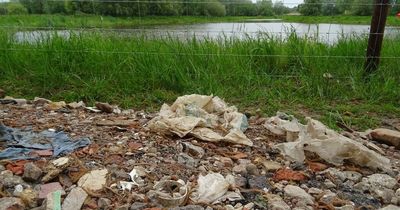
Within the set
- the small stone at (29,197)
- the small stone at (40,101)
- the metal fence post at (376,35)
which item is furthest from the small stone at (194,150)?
the metal fence post at (376,35)

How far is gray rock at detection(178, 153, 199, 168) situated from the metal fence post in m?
2.62

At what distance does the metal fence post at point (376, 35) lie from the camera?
3881 millimetres

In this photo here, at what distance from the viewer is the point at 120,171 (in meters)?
2.06

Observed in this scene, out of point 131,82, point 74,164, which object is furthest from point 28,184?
point 131,82

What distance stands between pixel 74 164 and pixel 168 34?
2779mm

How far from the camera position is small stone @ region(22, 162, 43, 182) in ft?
6.34

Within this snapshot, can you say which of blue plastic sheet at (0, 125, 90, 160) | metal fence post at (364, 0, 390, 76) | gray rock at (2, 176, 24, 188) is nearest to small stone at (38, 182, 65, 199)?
gray rock at (2, 176, 24, 188)

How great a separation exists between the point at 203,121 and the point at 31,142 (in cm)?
115

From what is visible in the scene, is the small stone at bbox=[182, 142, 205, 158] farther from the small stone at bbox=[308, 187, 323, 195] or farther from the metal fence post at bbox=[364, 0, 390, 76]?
the metal fence post at bbox=[364, 0, 390, 76]

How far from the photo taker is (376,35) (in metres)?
3.95

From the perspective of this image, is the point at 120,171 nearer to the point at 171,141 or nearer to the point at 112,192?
the point at 112,192

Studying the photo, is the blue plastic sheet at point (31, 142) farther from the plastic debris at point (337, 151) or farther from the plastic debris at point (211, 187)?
the plastic debris at point (337, 151)

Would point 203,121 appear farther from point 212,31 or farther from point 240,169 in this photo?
point 212,31

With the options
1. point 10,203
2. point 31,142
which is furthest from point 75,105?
point 10,203
